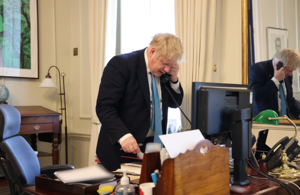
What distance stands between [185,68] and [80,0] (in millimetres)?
2245

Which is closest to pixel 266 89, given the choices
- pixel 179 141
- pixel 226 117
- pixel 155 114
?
pixel 155 114

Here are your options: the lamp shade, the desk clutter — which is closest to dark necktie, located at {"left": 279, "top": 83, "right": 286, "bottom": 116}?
the desk clutter

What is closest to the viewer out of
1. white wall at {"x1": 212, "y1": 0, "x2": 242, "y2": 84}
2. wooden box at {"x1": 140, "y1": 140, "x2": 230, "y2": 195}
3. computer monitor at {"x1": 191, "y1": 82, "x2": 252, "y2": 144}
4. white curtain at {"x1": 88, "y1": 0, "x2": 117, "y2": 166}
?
wooden box at {"x1": 140, "y1": 140, "x2": 230, "y2": 195}

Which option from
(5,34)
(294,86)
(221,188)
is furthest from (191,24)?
(5,34)

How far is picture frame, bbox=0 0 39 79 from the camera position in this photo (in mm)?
3615

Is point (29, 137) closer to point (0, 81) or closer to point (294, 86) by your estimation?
point (0, 81)

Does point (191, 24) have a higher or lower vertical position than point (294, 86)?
higher

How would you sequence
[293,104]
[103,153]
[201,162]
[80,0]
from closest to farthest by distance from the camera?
[201,162] → [103,153] → [293,104] → [80,0]

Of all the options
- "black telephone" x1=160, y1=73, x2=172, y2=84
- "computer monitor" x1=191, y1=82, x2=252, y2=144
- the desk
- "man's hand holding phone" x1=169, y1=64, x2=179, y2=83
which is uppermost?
"man's hand holding phone" x1=169, y1=64, x2=179, y2=83

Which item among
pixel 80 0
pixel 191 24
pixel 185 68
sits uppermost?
pixel 80 0

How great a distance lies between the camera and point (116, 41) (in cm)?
370

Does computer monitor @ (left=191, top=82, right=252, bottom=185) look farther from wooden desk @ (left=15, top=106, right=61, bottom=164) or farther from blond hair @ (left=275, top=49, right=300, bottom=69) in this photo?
wooden desk @ (left=15, top=106, right=61, bottom=164)

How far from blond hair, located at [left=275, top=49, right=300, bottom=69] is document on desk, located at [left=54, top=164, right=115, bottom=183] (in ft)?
5.72

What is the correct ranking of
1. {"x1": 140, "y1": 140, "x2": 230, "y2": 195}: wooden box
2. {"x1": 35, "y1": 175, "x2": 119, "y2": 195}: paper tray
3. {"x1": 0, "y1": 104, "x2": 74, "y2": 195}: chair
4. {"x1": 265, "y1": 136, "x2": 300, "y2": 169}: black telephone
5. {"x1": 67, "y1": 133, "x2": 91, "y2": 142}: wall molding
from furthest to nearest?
{"x1": 67, "y1": 133, "x2": 91, "y2": 142}: wall molding, {"x1": 0, "y1": 104, "x2": 74, "y2": 195}: chair, {"x1": 265, "y1": 136, "x2": 300, "y2": 169}: black telephone, {"x1": 35, "y1": 175, "x2": 119, "y2": 195}: paper tray, {"x1": 140, "y1": 140, "x2": 230, "y2": 195}: wooden box
